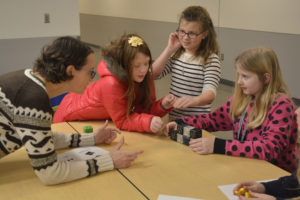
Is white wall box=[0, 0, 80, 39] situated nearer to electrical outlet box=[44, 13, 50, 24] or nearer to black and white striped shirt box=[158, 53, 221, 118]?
electrical outlet box=[44, 13, 50, 24]

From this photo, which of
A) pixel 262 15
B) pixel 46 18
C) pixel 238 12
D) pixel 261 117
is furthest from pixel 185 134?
pixel 238 12

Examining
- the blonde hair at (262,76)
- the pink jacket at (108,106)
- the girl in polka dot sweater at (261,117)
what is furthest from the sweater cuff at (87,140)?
the blonde hair at (262,76)

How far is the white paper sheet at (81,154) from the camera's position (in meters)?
1.75

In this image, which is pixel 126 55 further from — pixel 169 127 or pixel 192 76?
pixel 192 76

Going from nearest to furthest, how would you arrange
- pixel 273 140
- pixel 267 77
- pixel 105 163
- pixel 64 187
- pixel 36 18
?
pixel 64 187 → pixel 105 163 → pixel 273 140 → pixel 267 77 → pixel 36 18

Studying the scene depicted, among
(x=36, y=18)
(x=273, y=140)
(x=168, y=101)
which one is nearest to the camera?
(x=273, y=140)

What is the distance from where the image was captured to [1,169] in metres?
1.67

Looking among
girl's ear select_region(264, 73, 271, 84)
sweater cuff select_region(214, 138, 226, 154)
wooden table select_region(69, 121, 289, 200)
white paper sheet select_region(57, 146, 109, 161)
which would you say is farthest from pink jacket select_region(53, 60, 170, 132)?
girl's ear select_region(264, 73, 271, 84)

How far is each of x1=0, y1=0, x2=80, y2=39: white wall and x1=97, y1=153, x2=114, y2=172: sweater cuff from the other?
3.03 meters

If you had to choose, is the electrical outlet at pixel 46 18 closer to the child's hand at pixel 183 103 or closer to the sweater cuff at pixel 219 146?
the child's hand at pixel 183 103

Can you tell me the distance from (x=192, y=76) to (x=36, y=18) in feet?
8.20

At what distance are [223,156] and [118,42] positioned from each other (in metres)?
0.98

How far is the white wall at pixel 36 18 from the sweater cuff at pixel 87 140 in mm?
2697

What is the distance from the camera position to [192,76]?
2.61 meters
